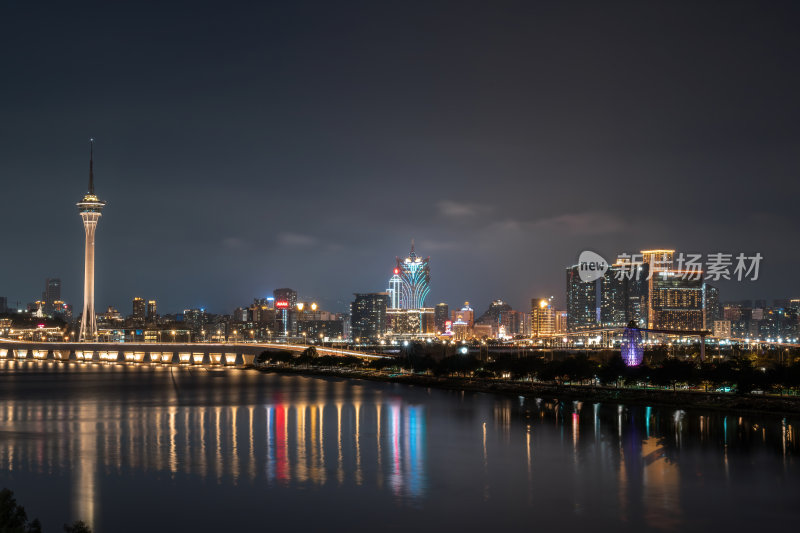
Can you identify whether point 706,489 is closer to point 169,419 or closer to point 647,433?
point 647,433

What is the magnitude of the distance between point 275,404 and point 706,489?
25.4 meters

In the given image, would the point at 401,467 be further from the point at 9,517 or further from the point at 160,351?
the point at 160,351

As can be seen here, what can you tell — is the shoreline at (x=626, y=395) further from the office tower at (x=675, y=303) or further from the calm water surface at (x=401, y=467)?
the office tower at (x=675, y=303)

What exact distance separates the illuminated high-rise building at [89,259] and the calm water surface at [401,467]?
61459mm

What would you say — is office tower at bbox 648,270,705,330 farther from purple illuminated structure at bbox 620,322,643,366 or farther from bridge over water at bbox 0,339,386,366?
purple illuminated structure at bbox 620,322,643,366

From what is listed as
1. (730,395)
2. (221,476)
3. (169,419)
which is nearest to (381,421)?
(169,419)

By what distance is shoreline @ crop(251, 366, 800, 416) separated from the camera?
105 ft

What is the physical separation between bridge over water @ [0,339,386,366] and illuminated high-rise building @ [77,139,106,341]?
328 cm

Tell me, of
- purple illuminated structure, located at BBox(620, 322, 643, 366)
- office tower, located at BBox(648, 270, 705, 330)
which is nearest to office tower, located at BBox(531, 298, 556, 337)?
office tower, located at BBox(648, 270, 705, 330)

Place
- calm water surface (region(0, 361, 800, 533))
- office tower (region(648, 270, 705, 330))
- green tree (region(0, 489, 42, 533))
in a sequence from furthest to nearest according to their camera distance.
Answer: office tower (region(648, 270, 705, 330)), calm water surface (region(0, 361, 800, 533)), green tree (region(0, 489, 42, 533))

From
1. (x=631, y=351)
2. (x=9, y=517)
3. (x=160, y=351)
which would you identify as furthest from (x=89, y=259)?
(x=9, y=517)

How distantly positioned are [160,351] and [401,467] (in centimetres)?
7037

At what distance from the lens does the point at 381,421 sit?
33.2m

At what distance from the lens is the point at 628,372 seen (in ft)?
144
